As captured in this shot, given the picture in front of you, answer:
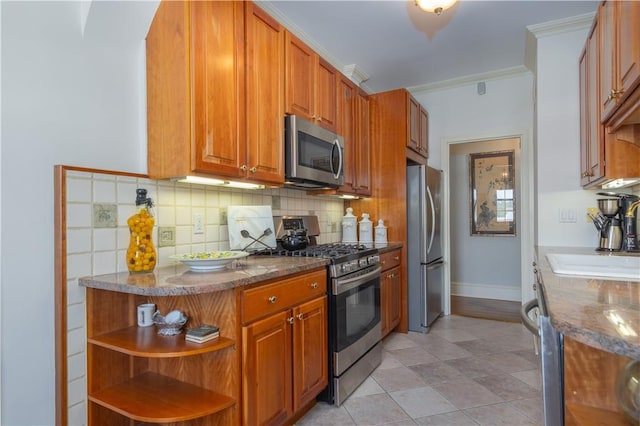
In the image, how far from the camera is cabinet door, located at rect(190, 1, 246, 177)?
1.73 meters

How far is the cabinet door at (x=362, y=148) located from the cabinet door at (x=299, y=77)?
85 cm

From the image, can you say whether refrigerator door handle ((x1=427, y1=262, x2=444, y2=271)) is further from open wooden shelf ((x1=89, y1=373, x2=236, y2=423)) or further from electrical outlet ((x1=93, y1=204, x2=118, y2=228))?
electrical outlet ((x1=93, y1=204, x2=118, y2=228))

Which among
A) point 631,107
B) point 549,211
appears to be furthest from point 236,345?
point 549,211

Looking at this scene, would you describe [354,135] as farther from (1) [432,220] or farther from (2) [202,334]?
(2) [202,334]

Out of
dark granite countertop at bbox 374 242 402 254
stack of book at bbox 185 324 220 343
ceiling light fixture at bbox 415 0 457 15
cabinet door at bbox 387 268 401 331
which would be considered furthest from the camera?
cabinet door at bbox 387 268 401 331

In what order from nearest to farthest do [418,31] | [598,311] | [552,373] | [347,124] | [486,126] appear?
[598,311]
[552,373]
[418,31]
[347,124]
[486,126]

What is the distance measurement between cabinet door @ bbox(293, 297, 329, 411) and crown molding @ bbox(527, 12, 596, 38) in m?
2.75

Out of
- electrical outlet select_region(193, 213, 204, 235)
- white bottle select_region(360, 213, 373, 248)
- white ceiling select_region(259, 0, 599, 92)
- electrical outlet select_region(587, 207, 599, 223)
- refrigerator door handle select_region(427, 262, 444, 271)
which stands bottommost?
refrigerator door handle select_region(427, 262, 444, 271)

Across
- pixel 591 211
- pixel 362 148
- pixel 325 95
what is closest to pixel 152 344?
pixel 325 95

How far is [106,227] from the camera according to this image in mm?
1679

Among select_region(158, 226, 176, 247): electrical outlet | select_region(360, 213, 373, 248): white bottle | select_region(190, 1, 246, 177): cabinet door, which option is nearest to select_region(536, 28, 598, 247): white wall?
select_region(360, 213, 373, 248): white bottle

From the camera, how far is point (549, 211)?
2.87 m

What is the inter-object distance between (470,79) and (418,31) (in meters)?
1.31

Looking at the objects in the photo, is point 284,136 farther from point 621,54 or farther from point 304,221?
point 621,54
